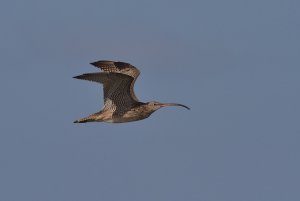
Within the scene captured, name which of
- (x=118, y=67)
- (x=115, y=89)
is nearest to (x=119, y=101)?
(x=115, y=89)

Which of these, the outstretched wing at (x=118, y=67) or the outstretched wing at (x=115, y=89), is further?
the outstretched wing at (x=118, y=67)

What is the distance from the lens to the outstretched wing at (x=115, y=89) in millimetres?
43125

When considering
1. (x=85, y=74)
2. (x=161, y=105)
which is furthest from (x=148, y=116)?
(x=85, y=74)

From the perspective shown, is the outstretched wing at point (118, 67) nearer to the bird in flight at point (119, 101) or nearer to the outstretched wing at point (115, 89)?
the bird in flight at point (119, 101)

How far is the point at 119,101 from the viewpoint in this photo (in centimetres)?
4484

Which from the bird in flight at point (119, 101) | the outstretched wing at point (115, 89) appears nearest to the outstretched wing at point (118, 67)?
the bird in flight at point (119, 101)

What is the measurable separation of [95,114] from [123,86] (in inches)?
69.8

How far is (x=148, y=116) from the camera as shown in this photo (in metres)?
45.5

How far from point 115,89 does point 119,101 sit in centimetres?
65

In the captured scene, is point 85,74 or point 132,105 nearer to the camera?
point 85,74

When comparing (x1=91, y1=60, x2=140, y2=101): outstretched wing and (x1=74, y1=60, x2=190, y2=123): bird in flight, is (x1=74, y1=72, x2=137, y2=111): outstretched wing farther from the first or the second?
(x1=91, y1=60, x2=140, y2=101): outstretched wing

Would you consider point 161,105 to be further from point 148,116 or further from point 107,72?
point 107,72

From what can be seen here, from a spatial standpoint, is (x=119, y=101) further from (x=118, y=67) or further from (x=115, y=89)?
(x=118, y=67)

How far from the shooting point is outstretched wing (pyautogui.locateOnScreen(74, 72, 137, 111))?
43.1 meters
